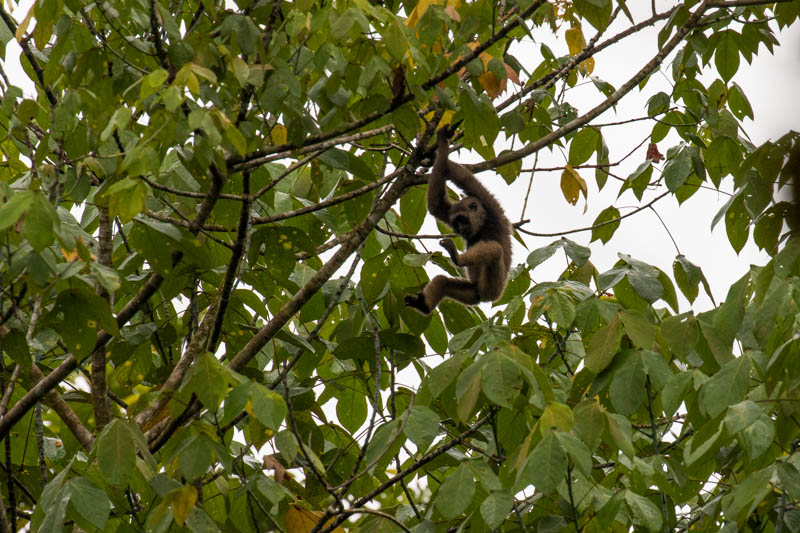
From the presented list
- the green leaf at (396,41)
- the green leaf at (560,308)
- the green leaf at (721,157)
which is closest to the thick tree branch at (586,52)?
the green leaf at (721,157)

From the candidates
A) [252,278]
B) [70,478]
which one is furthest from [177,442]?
[252,278]

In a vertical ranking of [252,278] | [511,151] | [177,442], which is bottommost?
[177,442]

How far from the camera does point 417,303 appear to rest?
5.31 meters

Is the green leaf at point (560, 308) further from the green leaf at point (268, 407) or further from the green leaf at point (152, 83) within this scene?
the green leaf at point (152, 83)

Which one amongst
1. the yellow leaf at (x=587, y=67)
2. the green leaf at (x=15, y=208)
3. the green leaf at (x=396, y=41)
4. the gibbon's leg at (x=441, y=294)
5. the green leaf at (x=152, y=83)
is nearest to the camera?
the green leaf at (x=15, y=208)

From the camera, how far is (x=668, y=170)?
4.78m

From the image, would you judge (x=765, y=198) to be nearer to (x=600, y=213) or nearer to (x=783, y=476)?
(x=783, y=476)

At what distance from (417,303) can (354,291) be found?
1.54ft

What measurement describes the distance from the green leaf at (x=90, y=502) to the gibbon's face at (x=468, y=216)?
10.2ft

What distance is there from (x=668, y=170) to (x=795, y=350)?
1.49 meters

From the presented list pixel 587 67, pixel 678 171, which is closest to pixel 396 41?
pixel 678 171

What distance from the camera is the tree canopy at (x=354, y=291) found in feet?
11.3

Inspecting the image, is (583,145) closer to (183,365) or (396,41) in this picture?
(396,41)

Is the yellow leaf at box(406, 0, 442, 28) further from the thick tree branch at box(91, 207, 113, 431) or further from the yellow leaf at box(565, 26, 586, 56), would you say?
the thick tree branch at box(91, 207, 113, 431)
